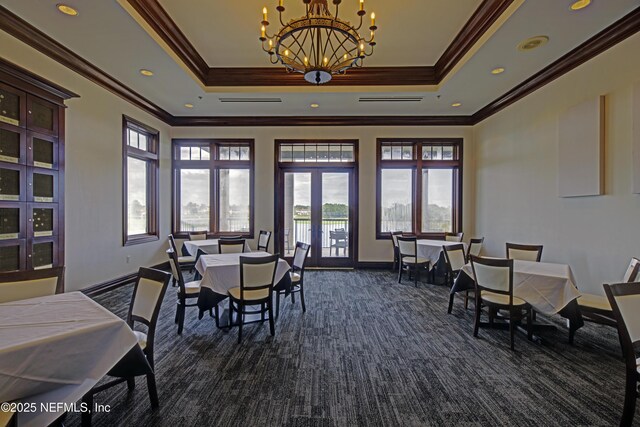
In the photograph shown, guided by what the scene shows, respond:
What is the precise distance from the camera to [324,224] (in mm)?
7270

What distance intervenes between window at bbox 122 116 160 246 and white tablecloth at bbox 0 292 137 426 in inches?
163

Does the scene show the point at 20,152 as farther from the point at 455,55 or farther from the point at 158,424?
the point at 455,55

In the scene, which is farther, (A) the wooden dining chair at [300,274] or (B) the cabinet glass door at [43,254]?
(A) the wooden dining chair at [300,274]

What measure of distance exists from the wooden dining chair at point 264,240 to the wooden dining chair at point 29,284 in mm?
4036

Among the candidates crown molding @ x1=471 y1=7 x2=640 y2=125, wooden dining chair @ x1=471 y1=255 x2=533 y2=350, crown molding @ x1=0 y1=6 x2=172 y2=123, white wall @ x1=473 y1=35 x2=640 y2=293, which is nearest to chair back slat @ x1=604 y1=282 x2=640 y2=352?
wooden dining chair @ x1=471 y1=255 x2=533 y2=350

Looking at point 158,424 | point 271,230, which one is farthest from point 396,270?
point 158,424

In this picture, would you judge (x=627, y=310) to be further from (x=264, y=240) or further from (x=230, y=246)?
(x=264, y=240)

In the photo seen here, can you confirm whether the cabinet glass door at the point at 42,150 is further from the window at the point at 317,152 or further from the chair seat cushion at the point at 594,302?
the chair seat cushion at the point at 594,302

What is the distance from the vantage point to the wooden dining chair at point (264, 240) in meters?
6.50

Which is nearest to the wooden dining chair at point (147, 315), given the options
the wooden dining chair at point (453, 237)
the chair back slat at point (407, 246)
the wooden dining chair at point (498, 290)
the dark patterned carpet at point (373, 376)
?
the dark patterned carpet at point (373, 376)

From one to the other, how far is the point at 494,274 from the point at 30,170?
556 cm

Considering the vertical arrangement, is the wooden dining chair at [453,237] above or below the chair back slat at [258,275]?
above

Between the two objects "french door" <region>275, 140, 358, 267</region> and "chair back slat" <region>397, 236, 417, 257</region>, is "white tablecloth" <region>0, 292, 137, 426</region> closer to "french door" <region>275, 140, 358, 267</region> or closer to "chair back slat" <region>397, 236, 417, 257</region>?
"chair back slat" <region>397, 236, 417, 257</region>

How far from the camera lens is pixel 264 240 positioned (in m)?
6.58
